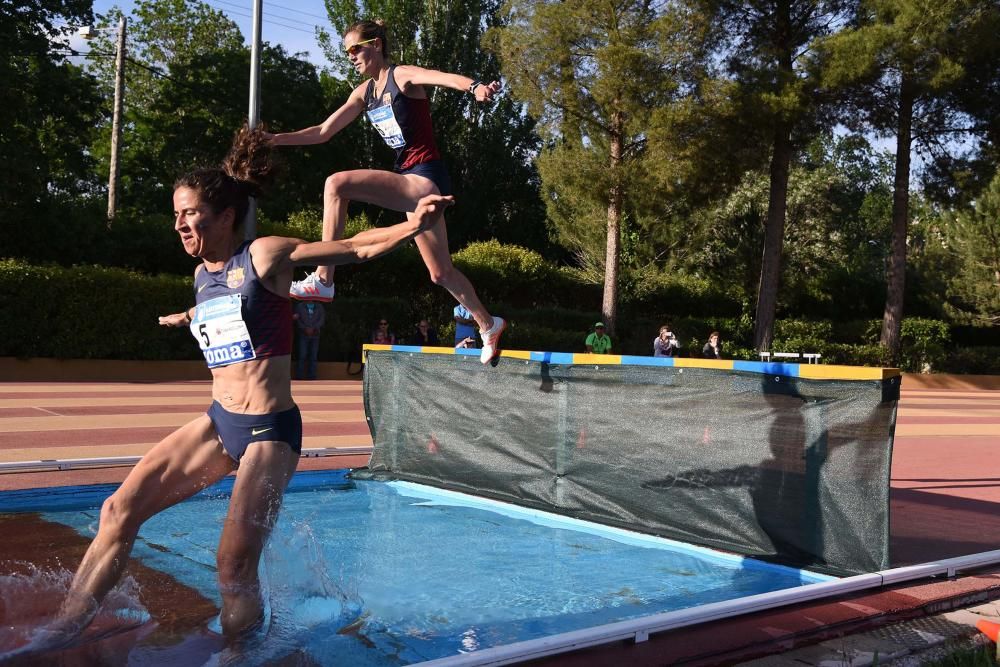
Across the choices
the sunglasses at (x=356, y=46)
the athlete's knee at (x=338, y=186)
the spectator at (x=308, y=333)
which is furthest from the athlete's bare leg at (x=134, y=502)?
the spectator at (x=308, y=333)

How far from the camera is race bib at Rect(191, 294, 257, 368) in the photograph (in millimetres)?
3967

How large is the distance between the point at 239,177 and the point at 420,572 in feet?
8.69

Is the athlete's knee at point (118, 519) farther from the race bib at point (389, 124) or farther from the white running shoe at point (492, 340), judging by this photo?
the white running shoe at point (492, 340)

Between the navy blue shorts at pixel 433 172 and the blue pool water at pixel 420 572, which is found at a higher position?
the navy blue shorts at pixel 433 172

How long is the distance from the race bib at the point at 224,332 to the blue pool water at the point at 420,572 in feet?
3.06

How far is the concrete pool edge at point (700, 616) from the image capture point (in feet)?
12.1

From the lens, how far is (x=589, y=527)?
23.5ft

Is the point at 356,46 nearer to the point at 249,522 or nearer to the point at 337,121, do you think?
the point at 337,121

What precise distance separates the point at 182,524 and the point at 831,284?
34498 mm

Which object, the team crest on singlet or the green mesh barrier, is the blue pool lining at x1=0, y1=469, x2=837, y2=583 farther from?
the team crest on singlet

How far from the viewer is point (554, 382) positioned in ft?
24.5

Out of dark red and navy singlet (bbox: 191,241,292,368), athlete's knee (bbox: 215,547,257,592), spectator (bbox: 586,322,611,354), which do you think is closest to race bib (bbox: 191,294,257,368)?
dark red and navy singlet (bbox: 191,241,292,368)

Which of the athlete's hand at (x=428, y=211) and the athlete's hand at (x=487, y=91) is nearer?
the athlete's hand at (x=428, y=211)

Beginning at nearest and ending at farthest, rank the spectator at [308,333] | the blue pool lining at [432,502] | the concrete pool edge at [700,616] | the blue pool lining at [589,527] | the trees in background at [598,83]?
the concrete pool edge at [700,616] → the blue pool lining at [589,527] → the blue pool lining at [432,502] → the spectator at [308,333] → the trees in background at [598,83]
